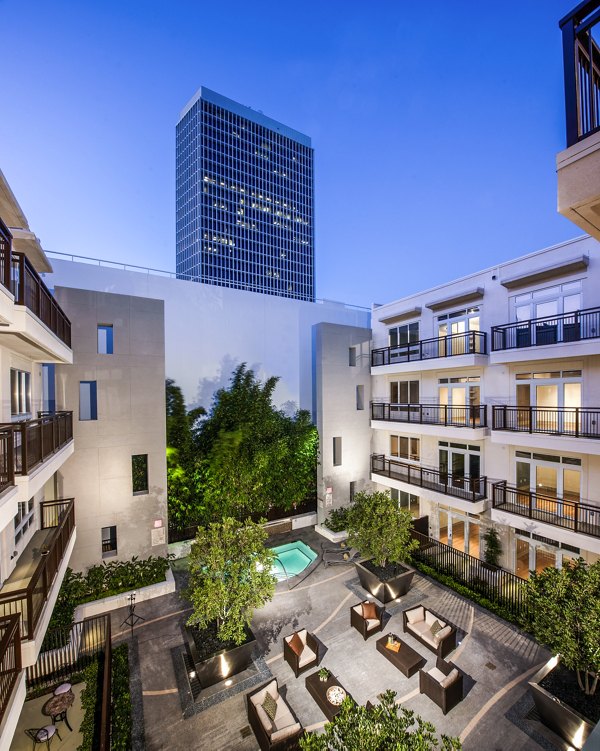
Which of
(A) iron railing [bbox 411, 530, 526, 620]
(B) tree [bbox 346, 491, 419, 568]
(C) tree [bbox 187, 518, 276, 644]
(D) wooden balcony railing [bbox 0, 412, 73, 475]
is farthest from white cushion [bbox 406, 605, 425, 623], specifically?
(D) wooden balcony railing [bbox 0, 412, 73, 475]

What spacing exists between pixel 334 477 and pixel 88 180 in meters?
53.4

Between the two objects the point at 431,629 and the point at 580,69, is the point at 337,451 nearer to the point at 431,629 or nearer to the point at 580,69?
the point at 431,629

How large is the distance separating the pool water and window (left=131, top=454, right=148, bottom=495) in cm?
512

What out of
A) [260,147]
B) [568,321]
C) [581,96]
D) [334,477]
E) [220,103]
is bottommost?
[334,477]

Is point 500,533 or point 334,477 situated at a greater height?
point 334,477

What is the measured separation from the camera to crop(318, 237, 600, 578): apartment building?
9523mm

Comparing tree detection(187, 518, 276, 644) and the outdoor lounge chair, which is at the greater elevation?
tree detection(187, 518, 276, 644)

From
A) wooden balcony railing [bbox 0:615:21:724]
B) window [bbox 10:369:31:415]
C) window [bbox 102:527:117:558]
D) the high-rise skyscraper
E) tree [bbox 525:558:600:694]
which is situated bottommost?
window [bbox 102:527:117:558]

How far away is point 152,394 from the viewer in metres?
10.9

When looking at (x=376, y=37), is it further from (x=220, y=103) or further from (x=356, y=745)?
(x=220, y=103)

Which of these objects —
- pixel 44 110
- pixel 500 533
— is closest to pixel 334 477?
pixel 500 533

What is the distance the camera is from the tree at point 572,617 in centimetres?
564

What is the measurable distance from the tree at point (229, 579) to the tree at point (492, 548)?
7.79 meters

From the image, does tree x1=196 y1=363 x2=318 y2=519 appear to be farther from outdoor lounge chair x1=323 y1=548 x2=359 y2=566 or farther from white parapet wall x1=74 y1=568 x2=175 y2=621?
white parapet wall x1=74 y1=568 x2=175 y2=621
